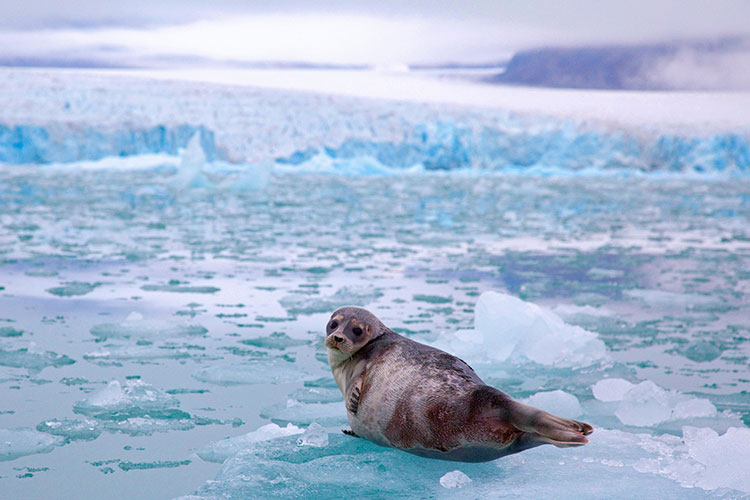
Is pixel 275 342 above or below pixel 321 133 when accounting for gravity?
below

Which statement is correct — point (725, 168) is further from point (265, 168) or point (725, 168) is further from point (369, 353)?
point (369, 353)

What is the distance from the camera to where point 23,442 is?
7.70ft

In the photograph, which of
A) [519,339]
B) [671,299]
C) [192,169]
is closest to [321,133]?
[192,169]

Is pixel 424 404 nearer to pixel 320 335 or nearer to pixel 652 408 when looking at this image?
pixel 652 408

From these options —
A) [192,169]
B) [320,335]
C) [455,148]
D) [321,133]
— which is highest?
[321,133]

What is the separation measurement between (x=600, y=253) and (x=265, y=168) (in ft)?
43.4

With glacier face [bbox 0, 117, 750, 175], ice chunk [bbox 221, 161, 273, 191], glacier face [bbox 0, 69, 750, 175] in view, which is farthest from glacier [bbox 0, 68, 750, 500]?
glacier face [bbox 0, 69, 750, 175]

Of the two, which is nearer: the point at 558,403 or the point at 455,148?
the point at 558,403

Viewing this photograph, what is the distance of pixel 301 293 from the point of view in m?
5.25

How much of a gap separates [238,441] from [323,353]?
4.43 ft

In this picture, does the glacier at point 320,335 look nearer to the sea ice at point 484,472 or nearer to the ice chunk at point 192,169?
the sea ice at point 484,472

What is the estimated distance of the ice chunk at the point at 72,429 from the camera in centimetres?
244

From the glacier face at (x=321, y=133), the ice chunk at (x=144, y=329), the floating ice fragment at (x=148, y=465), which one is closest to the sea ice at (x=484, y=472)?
the floating ice fragment at (x=148, y=465)

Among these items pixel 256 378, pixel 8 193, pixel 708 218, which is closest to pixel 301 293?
pixel 256 378
